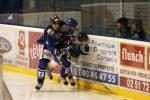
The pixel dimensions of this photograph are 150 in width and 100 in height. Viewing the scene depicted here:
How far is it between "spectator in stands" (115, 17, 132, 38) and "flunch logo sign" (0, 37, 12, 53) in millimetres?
3673

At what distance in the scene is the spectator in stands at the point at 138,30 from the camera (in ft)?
30.8

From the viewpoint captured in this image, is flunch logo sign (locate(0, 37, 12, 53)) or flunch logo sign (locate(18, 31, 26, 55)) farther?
flunch logo sign (locate(0, 37, 12, 53))

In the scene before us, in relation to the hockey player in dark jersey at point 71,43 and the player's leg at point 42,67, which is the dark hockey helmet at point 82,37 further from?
the player's leg at point 42,67

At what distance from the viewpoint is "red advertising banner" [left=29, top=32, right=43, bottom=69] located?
11844 mm

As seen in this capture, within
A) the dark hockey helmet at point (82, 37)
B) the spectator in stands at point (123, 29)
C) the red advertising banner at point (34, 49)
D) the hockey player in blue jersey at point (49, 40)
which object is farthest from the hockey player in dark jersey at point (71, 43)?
the red advertising banner at point (34, 49)

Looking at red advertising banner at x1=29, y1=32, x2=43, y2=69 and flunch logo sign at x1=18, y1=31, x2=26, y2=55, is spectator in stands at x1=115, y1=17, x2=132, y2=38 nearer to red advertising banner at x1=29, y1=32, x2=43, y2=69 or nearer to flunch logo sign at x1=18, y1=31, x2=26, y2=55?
red advertising banner at x1=29, y1=32, x2=43, y2=69

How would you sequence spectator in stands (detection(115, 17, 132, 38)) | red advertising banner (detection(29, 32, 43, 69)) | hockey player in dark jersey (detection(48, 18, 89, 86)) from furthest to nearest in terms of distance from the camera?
red advertising banner (detection(29, 32, 43, 69))
hockey player in dark jersey (detection(48, 18, 89, 86))
spectator in stands (detection(115, 17, 132, 38))

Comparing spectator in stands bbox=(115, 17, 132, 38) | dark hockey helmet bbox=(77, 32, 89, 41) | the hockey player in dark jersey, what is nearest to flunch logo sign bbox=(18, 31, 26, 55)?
the hockey player in dark jersey

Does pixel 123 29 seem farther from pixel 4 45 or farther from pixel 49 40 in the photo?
pixel 4 45

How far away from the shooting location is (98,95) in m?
9.70

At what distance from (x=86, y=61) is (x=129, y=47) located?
1.27 m

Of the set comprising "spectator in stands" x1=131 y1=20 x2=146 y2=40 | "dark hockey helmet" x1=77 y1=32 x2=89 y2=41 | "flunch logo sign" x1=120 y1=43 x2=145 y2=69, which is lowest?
"flunch logo sign" x1=120 y1=43 x2=145 y2=69

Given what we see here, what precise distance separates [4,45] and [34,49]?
1.31 meters

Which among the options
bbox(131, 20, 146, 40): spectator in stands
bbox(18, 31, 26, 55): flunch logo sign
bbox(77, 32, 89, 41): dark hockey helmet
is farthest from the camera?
bbox(18, 31, 26, 55): flunch logo sign
